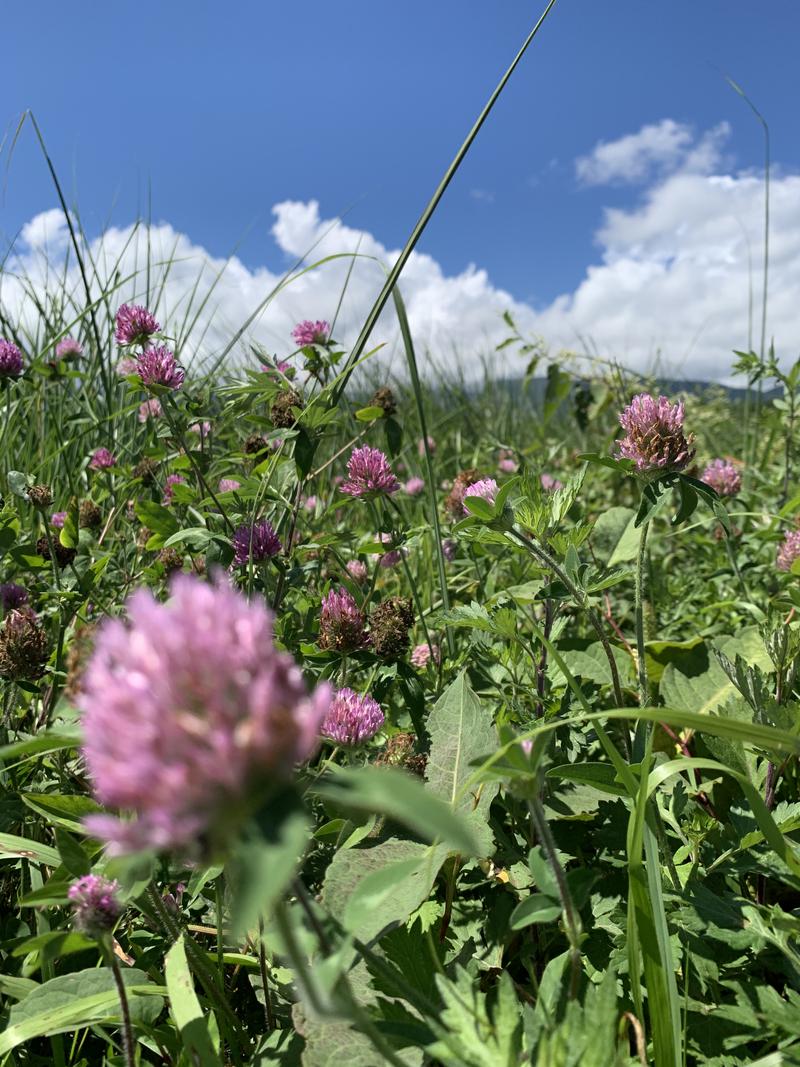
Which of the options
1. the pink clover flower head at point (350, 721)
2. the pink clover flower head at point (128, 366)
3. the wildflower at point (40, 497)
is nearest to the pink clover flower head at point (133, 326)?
the pink clover flower head at point (128, 366)

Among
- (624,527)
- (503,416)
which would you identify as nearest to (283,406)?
(624,527)

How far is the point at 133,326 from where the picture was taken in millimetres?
2199

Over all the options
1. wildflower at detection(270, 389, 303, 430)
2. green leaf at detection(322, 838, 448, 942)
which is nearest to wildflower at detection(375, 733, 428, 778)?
green leaf at detection(322, 838, 448, 942)

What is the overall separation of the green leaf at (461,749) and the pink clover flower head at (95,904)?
0.54m

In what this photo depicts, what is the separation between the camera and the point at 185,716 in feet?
1.63

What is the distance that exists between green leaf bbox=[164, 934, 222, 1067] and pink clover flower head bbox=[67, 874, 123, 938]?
0.13m

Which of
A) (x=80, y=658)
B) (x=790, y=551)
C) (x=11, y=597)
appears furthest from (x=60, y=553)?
(x=790, y=551)

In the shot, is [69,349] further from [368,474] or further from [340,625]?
[340,625]

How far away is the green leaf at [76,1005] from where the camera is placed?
1.02 meters

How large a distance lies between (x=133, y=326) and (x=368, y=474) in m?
0.85

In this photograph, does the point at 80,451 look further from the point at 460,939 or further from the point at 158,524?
the point at 460,939

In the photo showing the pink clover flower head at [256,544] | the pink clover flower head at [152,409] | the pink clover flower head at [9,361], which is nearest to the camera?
the pink clover flower head at [256,544]

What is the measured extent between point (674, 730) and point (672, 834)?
48 cm

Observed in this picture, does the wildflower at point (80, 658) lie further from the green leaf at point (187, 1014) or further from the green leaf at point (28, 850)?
the green leaf at point (28, 850)
